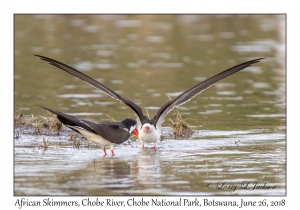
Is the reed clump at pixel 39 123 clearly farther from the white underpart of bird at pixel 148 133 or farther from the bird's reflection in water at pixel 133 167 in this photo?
the bird's reflection in water at pixel 133 167

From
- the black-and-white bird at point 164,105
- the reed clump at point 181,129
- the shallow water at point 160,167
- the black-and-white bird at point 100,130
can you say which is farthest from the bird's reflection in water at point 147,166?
the reed clump at point 181,129

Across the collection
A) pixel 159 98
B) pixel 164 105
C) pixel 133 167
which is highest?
pixel 159 98

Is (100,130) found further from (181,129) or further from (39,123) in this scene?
(181,129)

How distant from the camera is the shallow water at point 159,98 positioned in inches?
398

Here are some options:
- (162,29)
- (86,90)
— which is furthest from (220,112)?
(162,29)

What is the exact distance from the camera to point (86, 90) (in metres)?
18.7

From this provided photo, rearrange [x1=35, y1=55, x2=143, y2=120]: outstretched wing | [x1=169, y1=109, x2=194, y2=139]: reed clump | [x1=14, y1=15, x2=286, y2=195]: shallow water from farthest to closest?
1. [x1=169, y1=109, x2=194, y2=139]: reed clump
2. [x1=35, y1=55, x2=143, y2=120]: outstretched wing
3. [x1=14, y1=15, x2=286, y2=195]: shallow water

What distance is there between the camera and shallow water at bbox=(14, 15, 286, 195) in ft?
33.2

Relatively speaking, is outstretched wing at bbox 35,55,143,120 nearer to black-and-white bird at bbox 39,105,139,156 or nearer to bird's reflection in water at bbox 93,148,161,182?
black-and-white bird at bbox 39,105,139,156

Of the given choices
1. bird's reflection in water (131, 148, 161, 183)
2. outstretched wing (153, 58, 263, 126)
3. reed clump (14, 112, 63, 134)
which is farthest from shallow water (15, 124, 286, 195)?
outstretched wing (153, 58, 263, 126)

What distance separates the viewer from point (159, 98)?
57.2 feet

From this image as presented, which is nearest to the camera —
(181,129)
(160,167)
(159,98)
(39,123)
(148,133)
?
(160,167)

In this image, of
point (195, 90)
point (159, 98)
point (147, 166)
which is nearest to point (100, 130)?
point (147, 166)
